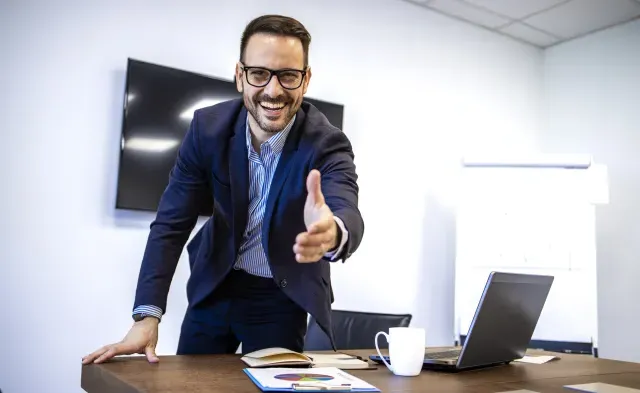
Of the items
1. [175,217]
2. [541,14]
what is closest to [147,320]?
[175,217]

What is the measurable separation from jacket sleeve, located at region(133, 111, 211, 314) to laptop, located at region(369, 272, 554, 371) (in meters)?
0.55

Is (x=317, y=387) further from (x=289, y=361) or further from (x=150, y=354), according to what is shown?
(x=150, y=354)

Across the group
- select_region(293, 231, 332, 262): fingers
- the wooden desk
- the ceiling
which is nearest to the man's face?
select_region(293, 231, 332, 262): fingers

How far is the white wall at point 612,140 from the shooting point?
3.89m

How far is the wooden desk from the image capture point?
0.98m

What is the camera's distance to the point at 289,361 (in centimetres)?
118

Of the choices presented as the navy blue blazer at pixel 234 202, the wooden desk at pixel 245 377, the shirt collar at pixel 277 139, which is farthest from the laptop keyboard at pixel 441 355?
the shirt collar at pixel 277 139

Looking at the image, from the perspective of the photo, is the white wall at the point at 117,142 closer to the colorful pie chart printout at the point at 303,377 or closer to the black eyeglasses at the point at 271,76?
the black eyeglasses at the point at 271,76

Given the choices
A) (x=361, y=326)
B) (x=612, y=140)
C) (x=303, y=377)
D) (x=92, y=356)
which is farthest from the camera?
(x=612, y=140)

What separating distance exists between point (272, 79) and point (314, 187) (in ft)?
1.36

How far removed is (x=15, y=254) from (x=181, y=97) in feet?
3.44

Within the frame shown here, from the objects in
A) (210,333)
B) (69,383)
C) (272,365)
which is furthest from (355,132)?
(272,365)

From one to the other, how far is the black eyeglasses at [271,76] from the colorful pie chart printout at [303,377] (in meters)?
0.68

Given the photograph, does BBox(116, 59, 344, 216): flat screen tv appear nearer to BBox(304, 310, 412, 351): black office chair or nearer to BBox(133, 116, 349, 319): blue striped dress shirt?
A: BBox(304, 310, 412, 351): black office chair
